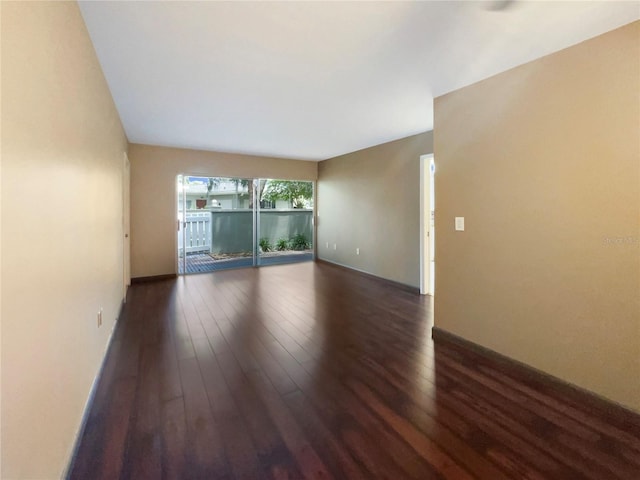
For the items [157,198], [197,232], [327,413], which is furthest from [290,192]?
[327,413]

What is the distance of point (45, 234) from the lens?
1.20m

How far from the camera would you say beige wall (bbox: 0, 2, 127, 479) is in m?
0.92

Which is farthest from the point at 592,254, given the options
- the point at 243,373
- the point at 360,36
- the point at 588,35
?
the point at 243,373

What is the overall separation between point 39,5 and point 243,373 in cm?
229

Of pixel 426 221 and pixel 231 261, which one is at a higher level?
pixel 426 221

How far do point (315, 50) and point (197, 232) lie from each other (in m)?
5.19

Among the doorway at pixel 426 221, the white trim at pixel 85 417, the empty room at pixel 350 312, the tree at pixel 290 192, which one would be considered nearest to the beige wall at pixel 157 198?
the tree at pixel 290 192

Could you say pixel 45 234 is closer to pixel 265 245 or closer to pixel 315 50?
pixel 315 50

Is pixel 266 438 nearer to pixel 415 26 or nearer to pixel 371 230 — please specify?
pixel 415 26

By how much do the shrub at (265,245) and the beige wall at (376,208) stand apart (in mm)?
1243

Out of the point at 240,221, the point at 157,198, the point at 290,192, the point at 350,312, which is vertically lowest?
the point at 350,312

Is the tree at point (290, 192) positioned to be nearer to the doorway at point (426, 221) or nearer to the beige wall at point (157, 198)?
the beige wall at point (157, 198)

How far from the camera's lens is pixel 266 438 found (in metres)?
1.64

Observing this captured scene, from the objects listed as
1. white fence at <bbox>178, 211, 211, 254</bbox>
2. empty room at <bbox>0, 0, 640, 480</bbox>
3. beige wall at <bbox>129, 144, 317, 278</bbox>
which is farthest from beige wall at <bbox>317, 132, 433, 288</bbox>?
white fence at <bbox>178, 211, 211, 254</bbox>
